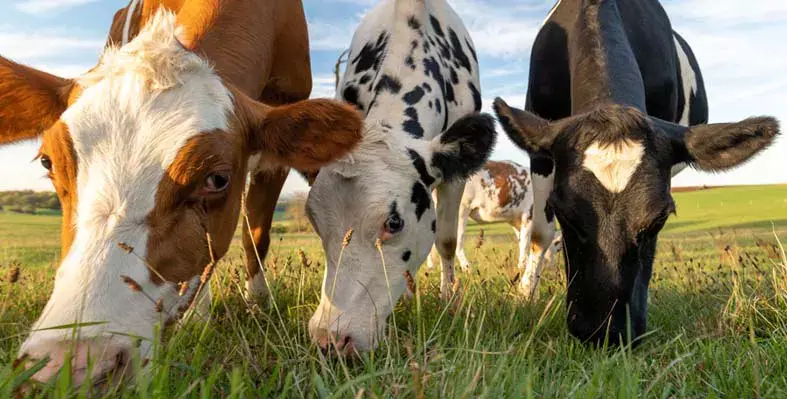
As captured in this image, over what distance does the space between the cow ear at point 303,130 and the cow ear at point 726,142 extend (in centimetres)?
214

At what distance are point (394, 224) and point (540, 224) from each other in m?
2.71

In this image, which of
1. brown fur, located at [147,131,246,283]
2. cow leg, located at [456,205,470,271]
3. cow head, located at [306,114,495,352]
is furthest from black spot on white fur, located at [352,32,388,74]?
cow leg, located at [456,205,470,271]

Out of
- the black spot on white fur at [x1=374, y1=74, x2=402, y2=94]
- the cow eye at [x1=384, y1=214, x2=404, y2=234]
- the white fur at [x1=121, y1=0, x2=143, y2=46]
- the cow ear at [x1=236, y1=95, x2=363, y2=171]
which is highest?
the white fur at [x1=121, y1=0, x2=143, y2=46]

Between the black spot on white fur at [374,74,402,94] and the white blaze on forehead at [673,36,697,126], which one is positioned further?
the white blaze on forehead at [673,36,697,126]

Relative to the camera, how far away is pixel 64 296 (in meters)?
2.28

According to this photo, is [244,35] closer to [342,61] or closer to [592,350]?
[342,61]

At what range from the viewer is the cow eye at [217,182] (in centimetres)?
283

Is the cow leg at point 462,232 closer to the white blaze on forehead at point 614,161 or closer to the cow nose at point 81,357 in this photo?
the white blaze on forehead at point 614,161

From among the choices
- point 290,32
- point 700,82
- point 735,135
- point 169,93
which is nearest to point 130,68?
point 169,93

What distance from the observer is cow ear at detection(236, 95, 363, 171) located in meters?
3.18

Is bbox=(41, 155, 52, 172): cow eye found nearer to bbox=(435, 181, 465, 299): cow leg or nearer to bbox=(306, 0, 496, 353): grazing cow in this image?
bbox=(306, 0, 496, 353): grazing cow

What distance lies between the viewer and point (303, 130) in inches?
128

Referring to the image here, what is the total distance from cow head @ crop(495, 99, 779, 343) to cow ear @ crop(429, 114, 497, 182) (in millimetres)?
539

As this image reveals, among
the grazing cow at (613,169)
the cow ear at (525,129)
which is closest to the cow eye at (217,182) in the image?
the grazing cow at (613,169)
